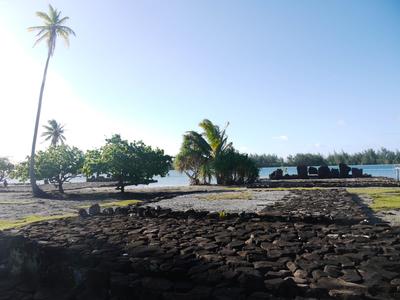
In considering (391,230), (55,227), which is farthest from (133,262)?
(391,230)

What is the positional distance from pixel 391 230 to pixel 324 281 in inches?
149

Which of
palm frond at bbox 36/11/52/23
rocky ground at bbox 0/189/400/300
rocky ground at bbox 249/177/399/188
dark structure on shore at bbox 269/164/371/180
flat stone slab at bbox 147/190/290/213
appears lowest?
rocky ground at bbox 0/189/400/300

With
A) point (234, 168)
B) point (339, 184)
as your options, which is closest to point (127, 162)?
point (234, 168)

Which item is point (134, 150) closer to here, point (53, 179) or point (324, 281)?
point (53, 179)

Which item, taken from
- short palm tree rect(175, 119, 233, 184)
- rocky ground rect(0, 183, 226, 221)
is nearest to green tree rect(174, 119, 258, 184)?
short palm tree rect(175, 119, 233, 184)

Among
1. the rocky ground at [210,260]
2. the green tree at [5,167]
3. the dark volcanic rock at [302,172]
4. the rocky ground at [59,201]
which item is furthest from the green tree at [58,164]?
the green tree at [5,167]

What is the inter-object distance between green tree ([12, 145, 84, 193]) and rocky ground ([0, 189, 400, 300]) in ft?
58.4

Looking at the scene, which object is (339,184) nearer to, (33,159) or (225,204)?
(225,204)

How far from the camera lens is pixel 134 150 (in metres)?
26.0

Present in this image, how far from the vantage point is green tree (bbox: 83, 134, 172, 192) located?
992 inches

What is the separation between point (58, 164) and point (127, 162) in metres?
6.24

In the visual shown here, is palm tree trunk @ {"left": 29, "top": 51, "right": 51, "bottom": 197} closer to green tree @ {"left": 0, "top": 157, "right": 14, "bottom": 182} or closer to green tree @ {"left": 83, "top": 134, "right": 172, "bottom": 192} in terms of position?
green tree @ {"left": 83, "top": 134, "right": 172, "bottom": 192}

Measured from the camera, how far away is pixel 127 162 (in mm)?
25188

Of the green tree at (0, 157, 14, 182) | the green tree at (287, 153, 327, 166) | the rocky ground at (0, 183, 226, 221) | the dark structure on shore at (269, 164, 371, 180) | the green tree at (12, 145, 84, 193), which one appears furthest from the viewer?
the green tree at (287, 153, 327, 166)
